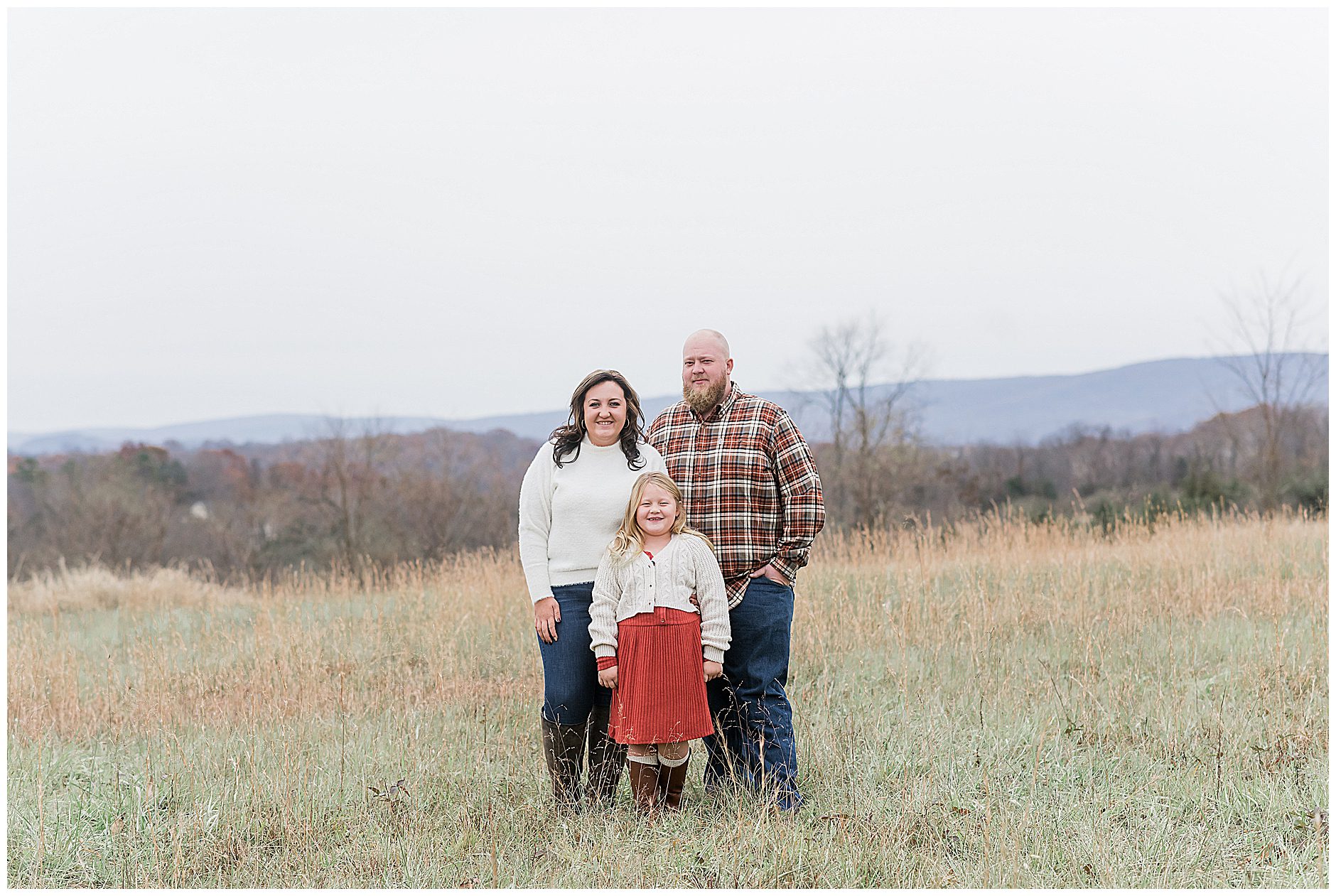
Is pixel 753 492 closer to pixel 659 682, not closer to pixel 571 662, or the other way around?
pixel 659 682

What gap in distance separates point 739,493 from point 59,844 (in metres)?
3.16

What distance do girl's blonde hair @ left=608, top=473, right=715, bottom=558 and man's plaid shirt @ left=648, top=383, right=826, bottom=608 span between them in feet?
0.81

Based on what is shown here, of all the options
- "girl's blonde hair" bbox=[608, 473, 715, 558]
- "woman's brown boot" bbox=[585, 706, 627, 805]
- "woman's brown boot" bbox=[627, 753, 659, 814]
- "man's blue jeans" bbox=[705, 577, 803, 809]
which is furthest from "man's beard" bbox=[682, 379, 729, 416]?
"woman's brown boot" bbox=[627, 753, 659, 814]

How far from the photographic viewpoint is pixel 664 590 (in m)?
3.79

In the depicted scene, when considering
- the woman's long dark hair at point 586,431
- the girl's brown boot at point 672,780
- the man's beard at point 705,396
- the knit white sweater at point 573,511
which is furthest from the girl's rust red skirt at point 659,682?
the man's beard at point 705,396

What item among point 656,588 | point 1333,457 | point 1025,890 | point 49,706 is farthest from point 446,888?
point 1333,457

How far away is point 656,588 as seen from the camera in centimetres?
379

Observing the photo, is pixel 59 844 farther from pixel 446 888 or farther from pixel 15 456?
pixel 15 456

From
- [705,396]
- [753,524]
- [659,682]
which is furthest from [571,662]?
[705,396]

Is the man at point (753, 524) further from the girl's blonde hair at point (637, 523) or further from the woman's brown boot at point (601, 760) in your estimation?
the woman's brown boot at point (601, 760)

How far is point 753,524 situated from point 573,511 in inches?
29.7

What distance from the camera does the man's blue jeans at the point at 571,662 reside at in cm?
395

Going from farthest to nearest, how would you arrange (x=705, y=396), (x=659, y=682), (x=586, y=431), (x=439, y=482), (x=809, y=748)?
(x=439, y=482)
(x=809, y=748)
(x=705, y=396)
(x=586, y=431)
(x=659, y=682)

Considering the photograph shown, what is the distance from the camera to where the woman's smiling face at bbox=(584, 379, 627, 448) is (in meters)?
3.94
